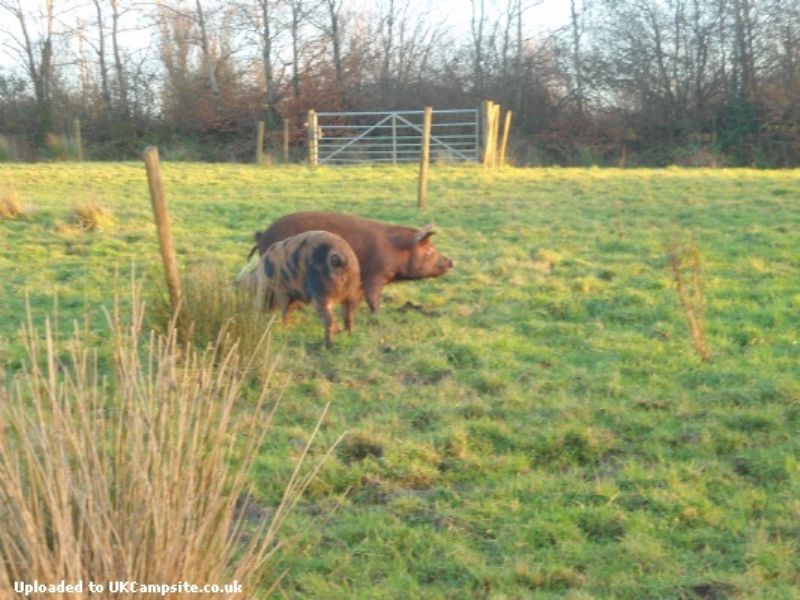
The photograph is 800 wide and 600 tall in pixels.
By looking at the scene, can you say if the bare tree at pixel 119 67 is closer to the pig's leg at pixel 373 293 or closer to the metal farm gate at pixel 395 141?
the metal farm gate at pixel 395 141

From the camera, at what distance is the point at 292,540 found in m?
4.52

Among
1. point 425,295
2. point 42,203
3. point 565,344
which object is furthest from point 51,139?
point 565,344

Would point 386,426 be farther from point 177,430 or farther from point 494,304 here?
point 494,304

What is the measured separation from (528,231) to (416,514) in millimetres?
8784

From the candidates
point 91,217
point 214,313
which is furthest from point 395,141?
point 214,313

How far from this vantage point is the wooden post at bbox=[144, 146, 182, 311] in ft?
23.3

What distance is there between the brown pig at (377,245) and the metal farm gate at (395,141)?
17467 mm

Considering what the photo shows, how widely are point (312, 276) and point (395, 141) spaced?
71.8ft

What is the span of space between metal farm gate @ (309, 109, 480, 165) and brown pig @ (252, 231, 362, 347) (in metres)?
18.7

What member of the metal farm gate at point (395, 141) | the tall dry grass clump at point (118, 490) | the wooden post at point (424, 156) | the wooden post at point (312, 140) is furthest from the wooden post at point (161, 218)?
the wooden post at point (312, 140)

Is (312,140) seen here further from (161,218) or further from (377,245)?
(161,218)

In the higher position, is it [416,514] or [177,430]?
[177,430]

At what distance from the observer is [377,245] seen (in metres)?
9.41

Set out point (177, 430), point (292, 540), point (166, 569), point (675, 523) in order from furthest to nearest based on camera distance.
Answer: point (675, 523) → point (292, 540) → point (177, 430) → point (166, 569)
